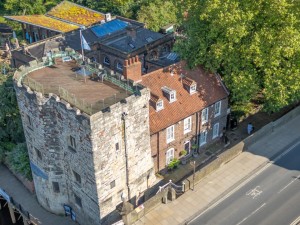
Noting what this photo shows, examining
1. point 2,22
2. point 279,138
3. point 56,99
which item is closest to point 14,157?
point 56,99

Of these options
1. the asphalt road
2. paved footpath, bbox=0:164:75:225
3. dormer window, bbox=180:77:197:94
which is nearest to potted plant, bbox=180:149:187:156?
dormer window, bbox=180:77:197:94

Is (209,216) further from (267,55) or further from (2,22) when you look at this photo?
(2,22)

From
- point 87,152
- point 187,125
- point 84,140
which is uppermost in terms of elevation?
point 84,140

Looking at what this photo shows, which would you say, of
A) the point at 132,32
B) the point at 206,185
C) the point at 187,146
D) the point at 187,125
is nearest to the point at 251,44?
the point at 187,125

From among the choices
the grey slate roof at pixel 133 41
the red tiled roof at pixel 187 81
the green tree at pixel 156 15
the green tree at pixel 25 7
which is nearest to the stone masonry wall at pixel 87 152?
the red tiled roof at pixel 187 81

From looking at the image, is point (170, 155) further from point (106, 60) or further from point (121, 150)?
point (106, 60)

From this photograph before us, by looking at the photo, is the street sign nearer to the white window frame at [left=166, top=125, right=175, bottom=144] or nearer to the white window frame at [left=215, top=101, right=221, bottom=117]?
the white window frame at [left=166, top=125, right=175, bottom=144]

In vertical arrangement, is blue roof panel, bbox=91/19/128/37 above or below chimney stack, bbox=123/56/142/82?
below
